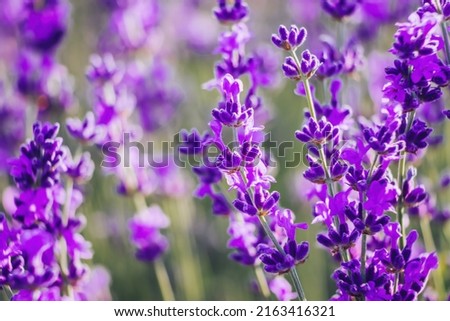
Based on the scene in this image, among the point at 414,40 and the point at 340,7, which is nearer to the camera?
the point at 414,40

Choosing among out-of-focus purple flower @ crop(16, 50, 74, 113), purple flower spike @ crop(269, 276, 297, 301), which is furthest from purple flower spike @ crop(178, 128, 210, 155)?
out-of-focus purple flower @ crop(16, 50, 74, 113)

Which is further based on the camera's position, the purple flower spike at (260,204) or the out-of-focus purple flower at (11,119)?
the out-of-focus purple flower at (11,119)

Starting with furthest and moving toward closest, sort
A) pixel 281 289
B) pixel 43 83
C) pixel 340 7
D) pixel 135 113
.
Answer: pixel 135 113 → pixel 43 83 → pixel 340 7 → pixel 281 289

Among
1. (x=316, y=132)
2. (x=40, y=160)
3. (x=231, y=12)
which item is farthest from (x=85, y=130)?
(x=316, y=132)

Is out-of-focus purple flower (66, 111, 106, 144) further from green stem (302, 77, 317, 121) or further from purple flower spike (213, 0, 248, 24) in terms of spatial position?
green stem (302, 77, 317, 121)

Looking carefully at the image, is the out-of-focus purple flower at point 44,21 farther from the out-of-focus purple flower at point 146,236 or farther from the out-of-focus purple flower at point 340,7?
the out-of-focus purple flower at point 340,7

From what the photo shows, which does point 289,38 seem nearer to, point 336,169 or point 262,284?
point 336,169

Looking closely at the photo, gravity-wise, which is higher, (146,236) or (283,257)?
(283,257)

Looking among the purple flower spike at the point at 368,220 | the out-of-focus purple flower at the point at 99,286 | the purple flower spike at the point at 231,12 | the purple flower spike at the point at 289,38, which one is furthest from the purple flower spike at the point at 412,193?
the out-of-focus purple flower at the point at 99,286

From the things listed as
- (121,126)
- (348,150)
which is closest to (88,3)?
(121,126)
